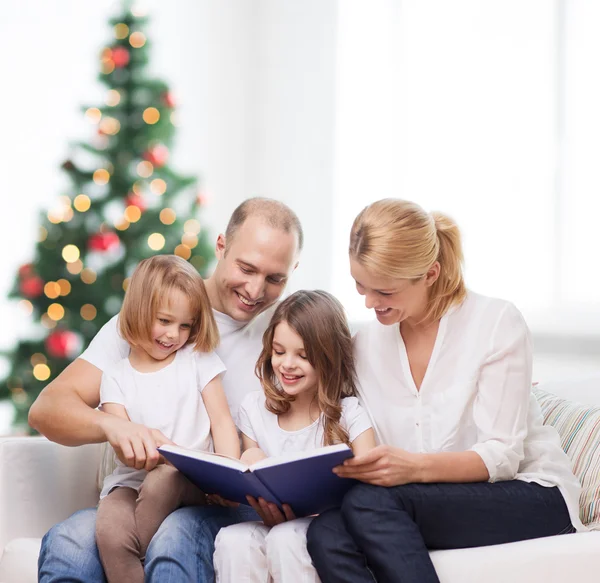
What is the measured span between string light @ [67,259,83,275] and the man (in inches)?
62.2

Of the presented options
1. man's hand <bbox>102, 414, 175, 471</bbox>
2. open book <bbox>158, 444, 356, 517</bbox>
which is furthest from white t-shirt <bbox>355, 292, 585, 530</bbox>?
man's hand <bbox>102, 414, 175, 471</bbox>

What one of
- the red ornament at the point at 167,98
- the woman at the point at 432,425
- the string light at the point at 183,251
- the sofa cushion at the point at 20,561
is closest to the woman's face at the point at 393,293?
the woman at the point at 432,425

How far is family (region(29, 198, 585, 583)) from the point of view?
161cm

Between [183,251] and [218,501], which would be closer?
[218,501]

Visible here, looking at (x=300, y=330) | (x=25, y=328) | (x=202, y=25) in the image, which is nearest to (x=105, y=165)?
(x=25, y=328)

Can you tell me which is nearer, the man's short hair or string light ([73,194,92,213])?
the man's short hair

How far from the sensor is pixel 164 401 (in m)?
1.95

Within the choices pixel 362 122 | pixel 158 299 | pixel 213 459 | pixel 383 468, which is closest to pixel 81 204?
pixel 362 122

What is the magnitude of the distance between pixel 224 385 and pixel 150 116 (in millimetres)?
2015

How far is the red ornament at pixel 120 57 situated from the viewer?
12.4 ft

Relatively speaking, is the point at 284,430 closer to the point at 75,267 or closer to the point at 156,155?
the point at 75,267

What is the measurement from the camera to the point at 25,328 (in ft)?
13.0

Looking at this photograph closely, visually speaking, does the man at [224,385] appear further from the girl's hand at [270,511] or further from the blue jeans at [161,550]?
the girl's hand at [270,511]

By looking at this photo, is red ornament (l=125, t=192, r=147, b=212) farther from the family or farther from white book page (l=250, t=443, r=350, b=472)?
white book page (l=250, t=443, r=350, b=472)
